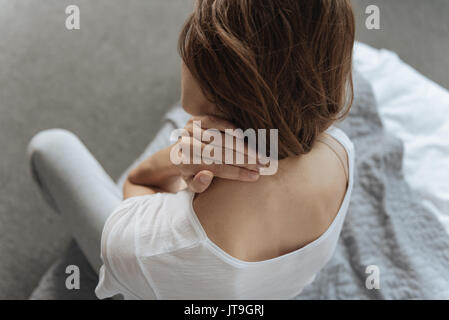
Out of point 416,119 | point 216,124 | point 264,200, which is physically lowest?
point 416,119

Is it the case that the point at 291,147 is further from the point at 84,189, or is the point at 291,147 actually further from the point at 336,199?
the point at 84,189

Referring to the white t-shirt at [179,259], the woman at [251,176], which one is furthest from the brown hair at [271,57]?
the white t-shirt at [179,259]

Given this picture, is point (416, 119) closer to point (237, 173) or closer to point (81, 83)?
point (237, 173)

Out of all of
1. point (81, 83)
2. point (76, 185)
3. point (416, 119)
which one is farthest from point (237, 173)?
point (81, 83)

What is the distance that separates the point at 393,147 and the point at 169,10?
1324 mm

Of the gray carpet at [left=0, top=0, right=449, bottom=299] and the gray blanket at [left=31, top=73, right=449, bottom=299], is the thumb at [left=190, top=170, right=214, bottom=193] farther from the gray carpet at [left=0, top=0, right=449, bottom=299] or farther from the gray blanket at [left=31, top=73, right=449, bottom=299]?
the gray carpet at [left=0, top=0, right=449, bottom=299]

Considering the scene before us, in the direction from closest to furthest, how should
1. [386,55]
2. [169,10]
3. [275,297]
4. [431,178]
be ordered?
[275,297] < [431,178] < [386,55] < [169,10]

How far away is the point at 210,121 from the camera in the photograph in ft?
2.09

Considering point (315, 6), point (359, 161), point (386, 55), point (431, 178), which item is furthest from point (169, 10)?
point (315, 6)

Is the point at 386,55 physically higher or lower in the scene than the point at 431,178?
higher

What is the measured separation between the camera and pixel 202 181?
0.61 m

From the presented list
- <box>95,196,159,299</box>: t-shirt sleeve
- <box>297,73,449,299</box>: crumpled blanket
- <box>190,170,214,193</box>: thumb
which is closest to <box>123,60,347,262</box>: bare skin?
<box>190,170,214,193</box>: thumb

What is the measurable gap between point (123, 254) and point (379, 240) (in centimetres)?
63

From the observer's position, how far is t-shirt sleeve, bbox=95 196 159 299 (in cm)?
69
